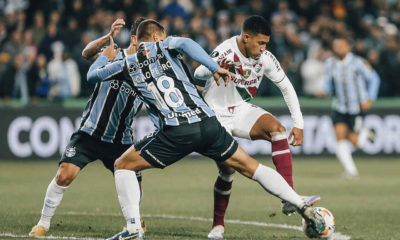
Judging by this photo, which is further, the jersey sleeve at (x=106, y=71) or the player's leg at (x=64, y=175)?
the player's leg at (x=64, y=175)

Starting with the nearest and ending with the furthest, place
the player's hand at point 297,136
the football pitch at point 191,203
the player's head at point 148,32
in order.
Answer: the player's head at point 148,32 < the player's hand at point 297,136 < the football pitch at point 191,203

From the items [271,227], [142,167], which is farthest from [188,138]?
[271,227]

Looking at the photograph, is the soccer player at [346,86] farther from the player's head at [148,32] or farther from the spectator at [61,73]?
the player's head at [148,32]

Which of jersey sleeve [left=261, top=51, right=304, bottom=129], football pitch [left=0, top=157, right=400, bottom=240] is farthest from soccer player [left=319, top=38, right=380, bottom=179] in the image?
jersey sleeve [left=261, top=51, right=304, bottom=129]

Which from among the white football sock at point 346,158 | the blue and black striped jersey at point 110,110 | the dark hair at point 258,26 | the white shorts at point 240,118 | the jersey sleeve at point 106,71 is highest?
the dark hair at point 258,26

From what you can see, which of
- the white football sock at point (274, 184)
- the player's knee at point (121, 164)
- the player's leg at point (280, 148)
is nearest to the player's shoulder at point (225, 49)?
the player's leg at point (280, 148)

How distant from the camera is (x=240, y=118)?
8.07m

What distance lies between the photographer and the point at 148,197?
37.8ft

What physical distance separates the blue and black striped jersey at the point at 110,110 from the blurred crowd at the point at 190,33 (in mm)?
9787

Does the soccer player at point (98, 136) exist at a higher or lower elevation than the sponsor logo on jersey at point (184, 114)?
lower

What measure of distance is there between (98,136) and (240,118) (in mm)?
1481

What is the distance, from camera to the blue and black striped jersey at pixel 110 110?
7.71 m

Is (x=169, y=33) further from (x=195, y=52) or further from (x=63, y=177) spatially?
(x=195, y=52)

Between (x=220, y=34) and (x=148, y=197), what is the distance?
27.3 ft
